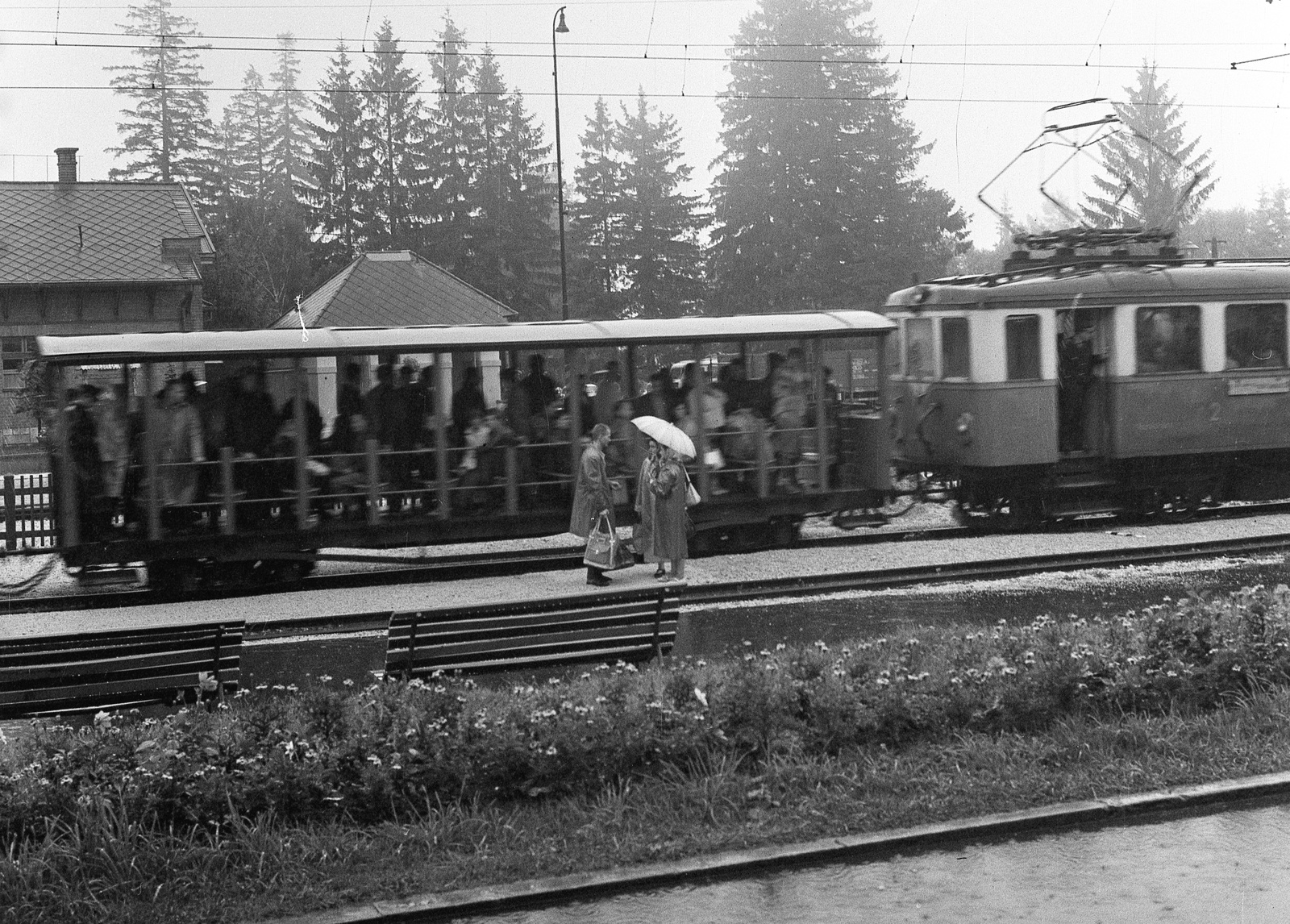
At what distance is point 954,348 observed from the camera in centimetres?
1877

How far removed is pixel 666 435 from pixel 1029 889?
867cm

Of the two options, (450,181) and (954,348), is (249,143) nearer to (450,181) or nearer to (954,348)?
(450,181)

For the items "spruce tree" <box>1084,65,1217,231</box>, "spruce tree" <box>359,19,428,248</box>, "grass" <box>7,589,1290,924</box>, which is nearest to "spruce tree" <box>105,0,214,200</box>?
"spruce tree" <box>359,19,428,248</box>

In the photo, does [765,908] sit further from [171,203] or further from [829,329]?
[171,203]

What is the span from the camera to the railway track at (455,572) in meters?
14.6

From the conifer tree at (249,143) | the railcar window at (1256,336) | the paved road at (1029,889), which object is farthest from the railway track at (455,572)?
the conifer tree at (249,143)

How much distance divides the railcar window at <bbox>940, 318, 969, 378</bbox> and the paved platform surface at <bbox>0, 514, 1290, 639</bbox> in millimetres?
2309

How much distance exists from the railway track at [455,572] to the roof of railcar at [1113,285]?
316 centimetres

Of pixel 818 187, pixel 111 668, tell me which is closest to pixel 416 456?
pixel 111 668

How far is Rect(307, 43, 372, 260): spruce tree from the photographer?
186ft

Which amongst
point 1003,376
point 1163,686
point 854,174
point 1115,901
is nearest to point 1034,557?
point 1003,376

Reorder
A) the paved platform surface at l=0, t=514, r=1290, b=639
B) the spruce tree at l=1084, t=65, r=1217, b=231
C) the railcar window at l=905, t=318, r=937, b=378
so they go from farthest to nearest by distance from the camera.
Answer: the spruce tree at l=1084, t=65, r=1217, b=231, the railcar window at l=905, t=318, r=937, b=378, the paved platform surface at l=0, t=514, r=1290, b=639

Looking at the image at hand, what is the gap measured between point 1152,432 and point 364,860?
15034mm

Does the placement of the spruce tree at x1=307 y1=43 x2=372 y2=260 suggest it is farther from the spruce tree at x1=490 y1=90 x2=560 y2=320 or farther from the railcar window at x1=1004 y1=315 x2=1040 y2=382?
the railcar window at x1=1004 y1=315 x2=1040 y2=382
